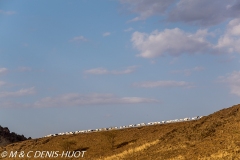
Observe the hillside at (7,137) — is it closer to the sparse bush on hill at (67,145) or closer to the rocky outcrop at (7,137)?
the rocky outcrop at (7,137)

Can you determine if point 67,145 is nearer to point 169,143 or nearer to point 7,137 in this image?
point 169,143

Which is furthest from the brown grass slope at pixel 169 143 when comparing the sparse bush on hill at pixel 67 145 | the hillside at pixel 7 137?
the hillside at pixel 7 137

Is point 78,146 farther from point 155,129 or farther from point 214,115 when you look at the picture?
point 214,115

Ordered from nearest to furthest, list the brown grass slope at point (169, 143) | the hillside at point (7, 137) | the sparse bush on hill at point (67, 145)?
1. the brown grass slope at point (169, 143)
2. the sparse bush on hill at point (67, 145)
3. the hillside at point (7, 137)

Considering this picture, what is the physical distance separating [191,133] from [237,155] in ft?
49.7

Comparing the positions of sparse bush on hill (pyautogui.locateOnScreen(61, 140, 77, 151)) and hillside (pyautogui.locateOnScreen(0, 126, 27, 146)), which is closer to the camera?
sparse bush on hill (pyautogui.locateOnScreen(61, 140, 77, 151))

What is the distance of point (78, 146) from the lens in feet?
198

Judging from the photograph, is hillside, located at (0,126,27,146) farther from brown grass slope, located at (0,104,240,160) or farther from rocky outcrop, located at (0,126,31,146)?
brown grass slope, located at (0,104,240,160)

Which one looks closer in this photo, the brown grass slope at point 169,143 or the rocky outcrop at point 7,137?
the brown grass slope at point 169,143

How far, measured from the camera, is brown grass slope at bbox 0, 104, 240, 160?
1330 inches

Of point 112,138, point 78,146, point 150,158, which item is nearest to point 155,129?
point 112,138

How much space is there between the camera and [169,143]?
42.6 meters

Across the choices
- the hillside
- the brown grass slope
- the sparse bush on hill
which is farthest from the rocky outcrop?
the sparse bush on hill

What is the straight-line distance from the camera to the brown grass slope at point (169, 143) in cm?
3378
